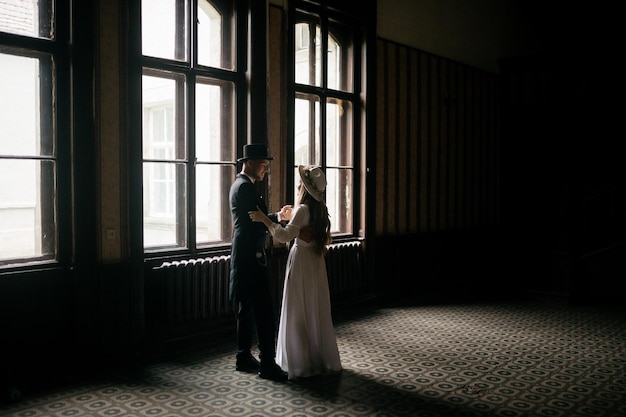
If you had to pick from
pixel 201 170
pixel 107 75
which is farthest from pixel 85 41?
pixel 201 170

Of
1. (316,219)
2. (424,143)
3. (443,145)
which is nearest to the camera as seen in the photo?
(316,219)

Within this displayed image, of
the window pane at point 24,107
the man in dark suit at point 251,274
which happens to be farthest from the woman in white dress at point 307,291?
the window pane at point 24,107

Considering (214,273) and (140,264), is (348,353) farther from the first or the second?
(140,264)

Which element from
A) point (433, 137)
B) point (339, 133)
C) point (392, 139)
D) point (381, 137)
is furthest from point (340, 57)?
point (433, 137)

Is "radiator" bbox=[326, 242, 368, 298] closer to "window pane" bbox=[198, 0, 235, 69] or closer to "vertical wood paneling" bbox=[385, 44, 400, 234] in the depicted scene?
"vertical wood paneling" bbox=[385, 44, 400, 234]

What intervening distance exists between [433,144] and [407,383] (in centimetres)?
471

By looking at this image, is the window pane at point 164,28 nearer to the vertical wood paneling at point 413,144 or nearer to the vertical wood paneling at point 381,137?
the vertical wood paneling at point 381,137

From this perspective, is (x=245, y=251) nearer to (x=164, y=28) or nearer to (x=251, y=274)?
(x=251, y=274)

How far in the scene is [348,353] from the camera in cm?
508

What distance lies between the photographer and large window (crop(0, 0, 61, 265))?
421 cm

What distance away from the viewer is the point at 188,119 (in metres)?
5.29

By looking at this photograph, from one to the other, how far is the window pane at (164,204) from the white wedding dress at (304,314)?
1356 millimetres

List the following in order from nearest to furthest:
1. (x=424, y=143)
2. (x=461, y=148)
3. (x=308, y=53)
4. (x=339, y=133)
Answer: (x=308, y=53) → (x=339, y=133) → (x=424, y=143) → (x=461, y=148)

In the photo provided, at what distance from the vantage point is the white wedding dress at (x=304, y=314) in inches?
172
